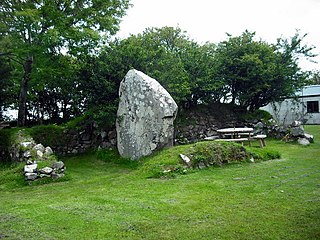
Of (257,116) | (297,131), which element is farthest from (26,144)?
(257,116)

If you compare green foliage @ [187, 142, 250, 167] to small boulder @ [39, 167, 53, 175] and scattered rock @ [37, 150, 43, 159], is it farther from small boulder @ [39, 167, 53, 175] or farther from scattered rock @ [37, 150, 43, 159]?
scattered rock @ [37, 150, 43, 159]

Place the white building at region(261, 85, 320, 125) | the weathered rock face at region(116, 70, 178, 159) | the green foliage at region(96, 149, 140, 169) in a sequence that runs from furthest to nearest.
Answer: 1. the white building at region(261, 85, 320, 125)
2. the weathered rock face at region(116, 70, 178, 159)
3. the green foliage at region(96, 149, 140, 169)

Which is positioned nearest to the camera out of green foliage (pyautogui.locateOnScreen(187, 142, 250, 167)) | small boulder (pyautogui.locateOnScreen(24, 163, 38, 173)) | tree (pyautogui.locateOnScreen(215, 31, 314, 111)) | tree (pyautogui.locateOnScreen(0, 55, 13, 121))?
small boulder (pyautogui.locateOnScreen(24, 163, 38, 173))

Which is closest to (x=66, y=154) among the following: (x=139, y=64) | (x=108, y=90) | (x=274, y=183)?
(x=108, y=90)

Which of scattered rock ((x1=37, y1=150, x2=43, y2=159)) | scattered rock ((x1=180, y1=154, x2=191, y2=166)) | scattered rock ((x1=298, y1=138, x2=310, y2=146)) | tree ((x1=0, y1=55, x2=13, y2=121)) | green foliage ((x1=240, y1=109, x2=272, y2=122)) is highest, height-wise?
tree ((x1=0, y1=55, x2=13, y2=121))

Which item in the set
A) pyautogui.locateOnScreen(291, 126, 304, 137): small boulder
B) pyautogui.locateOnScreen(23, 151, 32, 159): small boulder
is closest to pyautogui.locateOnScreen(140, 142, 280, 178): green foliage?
pyautogui.locateOnScreen(23, 151, 32, 159): small boulder

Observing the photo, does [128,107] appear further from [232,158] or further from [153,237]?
[153,237]

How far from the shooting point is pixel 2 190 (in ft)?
23.2

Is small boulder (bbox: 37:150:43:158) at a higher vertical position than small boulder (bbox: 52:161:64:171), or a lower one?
higher

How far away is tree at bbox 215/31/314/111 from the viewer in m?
16.2

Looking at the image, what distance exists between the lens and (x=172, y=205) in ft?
16.5

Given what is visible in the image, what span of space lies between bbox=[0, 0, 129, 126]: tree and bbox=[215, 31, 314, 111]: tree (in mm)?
6921

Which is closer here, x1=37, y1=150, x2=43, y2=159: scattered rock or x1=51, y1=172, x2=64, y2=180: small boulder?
x1=51, y1=172, x2=64, y2=180: small boulder

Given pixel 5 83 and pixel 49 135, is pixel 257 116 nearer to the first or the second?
pixel 49 135
